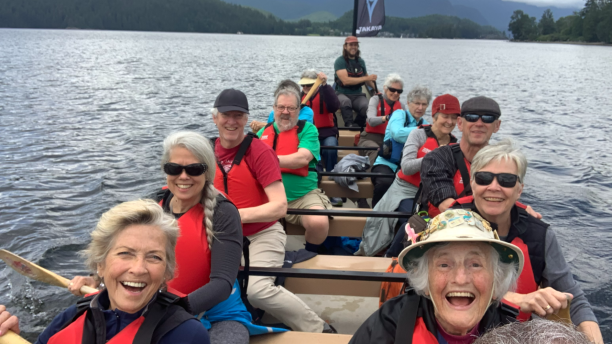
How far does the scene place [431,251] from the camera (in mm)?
1944

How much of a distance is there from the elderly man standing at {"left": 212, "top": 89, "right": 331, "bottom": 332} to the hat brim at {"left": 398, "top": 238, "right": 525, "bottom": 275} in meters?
1.54

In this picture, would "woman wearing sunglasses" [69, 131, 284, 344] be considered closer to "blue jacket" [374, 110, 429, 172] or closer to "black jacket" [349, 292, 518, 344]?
"black jacket" [349, 292, 518, 344]

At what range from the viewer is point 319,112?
7723 mm

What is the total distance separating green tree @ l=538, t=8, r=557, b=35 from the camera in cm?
11894

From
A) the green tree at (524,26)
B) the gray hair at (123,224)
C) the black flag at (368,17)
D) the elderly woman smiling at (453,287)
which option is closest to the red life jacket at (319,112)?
the black flag at (368,17)

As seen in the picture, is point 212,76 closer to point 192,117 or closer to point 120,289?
point 192,117

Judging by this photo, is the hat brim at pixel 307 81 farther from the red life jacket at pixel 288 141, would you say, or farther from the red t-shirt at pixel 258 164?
the red t-shirt at pixel 258 164

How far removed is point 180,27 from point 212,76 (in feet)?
433

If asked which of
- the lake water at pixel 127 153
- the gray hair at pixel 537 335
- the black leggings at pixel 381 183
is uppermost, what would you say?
the gray hair at pixel 537 335

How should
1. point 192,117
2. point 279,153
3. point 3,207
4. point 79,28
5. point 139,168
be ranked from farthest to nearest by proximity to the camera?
point 79,28 → point 192,117 → point 139,168 → point 3,207 → point 279,153

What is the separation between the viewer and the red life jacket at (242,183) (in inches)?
142

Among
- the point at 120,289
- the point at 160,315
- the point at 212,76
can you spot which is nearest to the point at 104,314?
the point at 120,289

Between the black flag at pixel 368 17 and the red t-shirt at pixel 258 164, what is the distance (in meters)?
7.25

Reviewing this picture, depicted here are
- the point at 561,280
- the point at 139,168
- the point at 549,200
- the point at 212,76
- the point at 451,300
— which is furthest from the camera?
the point at 212,76
